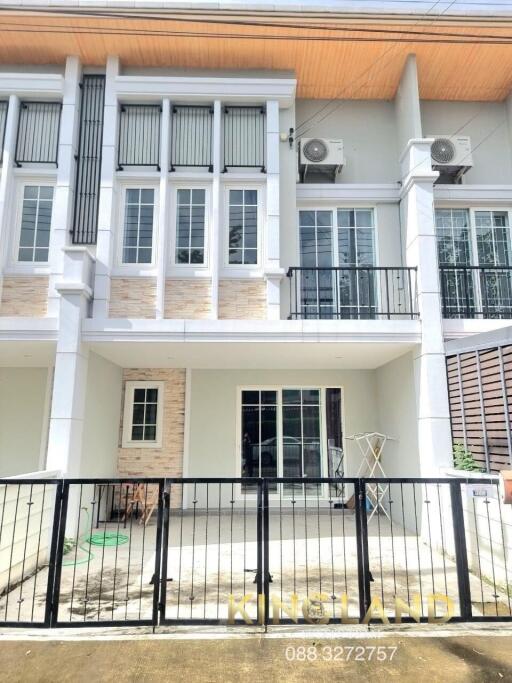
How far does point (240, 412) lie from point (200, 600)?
4.60 metres

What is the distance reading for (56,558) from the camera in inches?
141

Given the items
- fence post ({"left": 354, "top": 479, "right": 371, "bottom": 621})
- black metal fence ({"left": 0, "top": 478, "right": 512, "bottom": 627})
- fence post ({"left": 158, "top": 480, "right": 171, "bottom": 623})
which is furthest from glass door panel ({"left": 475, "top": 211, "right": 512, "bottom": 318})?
fence post ({"left": 158, "top": 480, "right": 171, "bottom": 623})

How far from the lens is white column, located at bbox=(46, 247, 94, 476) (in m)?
5.85

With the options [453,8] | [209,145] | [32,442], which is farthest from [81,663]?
[453,8]

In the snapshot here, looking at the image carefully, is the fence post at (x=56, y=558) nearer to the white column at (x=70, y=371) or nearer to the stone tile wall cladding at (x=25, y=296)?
the white column at (x=70, y=371)

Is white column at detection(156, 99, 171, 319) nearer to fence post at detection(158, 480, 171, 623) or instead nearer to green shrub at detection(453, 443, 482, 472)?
fence post at detection(158, 480, 171, 623)

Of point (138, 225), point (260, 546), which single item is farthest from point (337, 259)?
point (260, 546)

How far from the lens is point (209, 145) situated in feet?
24.4

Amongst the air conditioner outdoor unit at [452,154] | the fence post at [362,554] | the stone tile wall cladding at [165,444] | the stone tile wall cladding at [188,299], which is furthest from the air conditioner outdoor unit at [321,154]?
the fence post at [362,554]

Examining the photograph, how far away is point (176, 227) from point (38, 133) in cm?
287

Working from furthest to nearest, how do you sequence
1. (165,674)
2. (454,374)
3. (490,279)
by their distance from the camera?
1. (490,279)
2. (454,374)
3. (165,674)

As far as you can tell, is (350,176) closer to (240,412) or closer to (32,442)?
(240,412)

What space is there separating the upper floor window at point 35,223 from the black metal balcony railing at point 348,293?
4.17 m

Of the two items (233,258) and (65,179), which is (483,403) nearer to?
(233,258)
